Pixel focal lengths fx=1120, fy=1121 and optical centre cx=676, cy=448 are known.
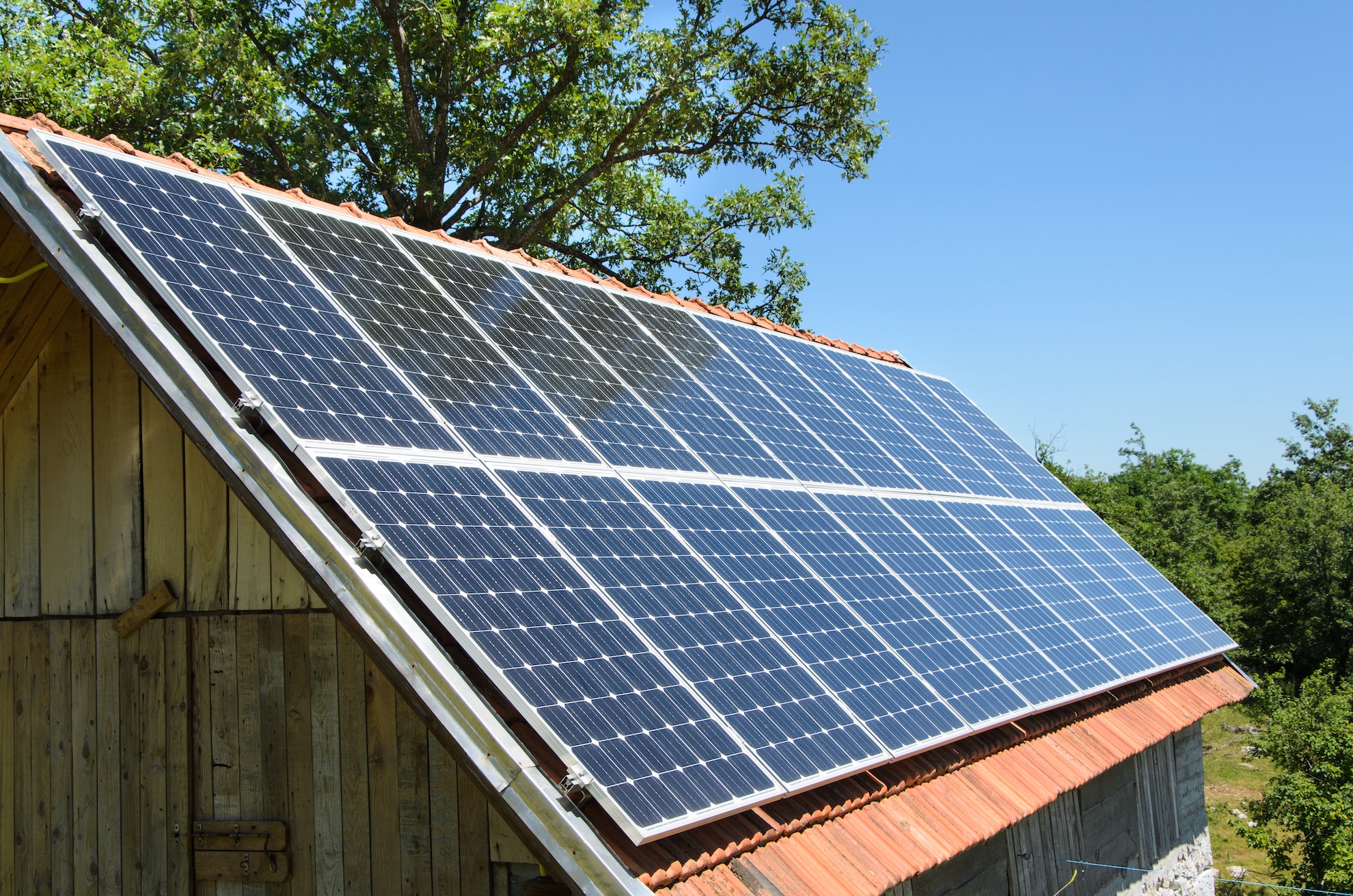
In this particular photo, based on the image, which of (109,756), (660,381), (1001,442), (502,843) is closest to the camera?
(502,843)

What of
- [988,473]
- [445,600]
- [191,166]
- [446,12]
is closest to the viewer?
[445,600]

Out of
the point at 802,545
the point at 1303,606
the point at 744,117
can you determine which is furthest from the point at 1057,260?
the point at 802,545

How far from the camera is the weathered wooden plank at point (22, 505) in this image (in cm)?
686

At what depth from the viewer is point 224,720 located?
20.2ft

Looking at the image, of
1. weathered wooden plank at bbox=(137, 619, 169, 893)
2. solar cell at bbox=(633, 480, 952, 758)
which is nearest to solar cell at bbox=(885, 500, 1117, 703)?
solar cell at bbox=(633, 480, 952, 758)

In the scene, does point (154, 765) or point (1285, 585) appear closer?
point (154, 765)

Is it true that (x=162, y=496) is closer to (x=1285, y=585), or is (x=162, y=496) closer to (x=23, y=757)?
(x=23, y=757)

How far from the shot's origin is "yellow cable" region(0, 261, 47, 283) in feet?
20.4

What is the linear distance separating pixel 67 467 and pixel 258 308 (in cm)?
217

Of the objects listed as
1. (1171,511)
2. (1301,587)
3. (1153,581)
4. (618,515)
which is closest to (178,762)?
(618,515)

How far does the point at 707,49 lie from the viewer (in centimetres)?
2341

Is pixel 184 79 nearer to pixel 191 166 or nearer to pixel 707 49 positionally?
pixel 707 49

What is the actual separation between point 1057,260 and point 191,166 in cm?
3902

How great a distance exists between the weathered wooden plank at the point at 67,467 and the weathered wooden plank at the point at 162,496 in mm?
412
